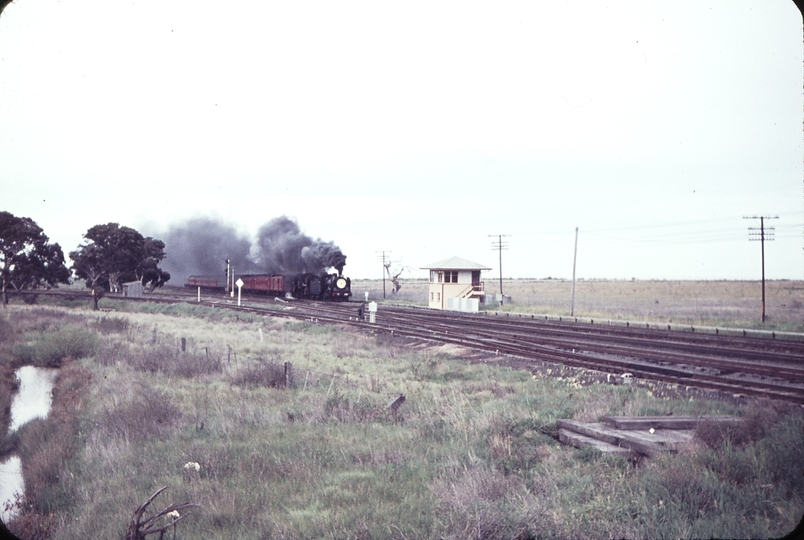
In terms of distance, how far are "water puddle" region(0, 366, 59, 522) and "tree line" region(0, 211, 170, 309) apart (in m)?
26.4

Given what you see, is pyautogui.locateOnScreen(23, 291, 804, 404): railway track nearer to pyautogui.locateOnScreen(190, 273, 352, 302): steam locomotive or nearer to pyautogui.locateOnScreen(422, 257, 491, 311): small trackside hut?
pyautogui.locateOnScreen(422, 257, 491, 311): small trackside hut

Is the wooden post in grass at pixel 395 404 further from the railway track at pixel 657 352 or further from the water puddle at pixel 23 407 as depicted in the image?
the railway track at pixel 657 352

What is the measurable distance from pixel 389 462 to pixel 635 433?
3385 mm

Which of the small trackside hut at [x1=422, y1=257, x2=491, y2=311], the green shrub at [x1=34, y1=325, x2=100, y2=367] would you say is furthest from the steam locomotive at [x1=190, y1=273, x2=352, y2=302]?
the green shrub at [x1=34, y1=325, x2=100, y2=367]

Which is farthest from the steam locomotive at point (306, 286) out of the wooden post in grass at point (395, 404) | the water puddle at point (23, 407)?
the wooden post in grass at point (395, 404)

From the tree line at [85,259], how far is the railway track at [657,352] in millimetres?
33797

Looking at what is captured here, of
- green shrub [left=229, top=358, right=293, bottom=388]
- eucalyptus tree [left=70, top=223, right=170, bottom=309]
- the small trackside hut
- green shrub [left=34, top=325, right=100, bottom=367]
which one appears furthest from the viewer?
eucalyptus tree [left=70, top=223, right=170, bottom=309]

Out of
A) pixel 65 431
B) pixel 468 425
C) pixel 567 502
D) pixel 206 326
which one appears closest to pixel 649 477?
pixel 567 502

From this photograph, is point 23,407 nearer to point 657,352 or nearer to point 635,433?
point 635,433

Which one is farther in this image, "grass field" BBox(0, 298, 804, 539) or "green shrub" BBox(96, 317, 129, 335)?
"green shrub" BBox(96, 317, 129, 335)

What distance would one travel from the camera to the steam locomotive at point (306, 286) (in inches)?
1984

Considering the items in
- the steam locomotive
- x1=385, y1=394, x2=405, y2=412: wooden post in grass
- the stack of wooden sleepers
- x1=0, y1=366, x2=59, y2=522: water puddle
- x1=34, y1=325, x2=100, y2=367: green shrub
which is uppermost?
the steam locomotive

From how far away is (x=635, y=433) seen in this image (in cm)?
779

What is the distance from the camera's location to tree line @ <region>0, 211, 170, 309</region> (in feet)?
162
